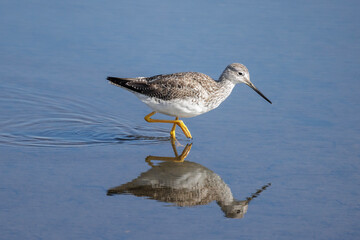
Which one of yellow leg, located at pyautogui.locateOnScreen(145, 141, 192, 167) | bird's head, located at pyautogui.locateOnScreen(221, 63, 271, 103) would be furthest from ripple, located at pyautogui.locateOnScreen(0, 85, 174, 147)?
bird's head, located at pyautogui.locateOnScreen(221, 63, 271, 103)

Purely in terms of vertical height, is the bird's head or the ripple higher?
the bird's head

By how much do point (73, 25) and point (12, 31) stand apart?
49.9 inches

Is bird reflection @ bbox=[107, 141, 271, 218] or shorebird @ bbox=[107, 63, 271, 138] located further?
shorebird @ bbox=[107, 63, 271, 138]

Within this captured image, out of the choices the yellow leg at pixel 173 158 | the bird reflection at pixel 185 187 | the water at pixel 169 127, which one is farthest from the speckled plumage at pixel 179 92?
the bird reflection at pixel 185 187

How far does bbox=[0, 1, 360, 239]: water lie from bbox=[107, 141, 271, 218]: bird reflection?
0.03 meters

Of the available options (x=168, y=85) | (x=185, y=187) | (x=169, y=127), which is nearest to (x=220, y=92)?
(x=168, y=85)

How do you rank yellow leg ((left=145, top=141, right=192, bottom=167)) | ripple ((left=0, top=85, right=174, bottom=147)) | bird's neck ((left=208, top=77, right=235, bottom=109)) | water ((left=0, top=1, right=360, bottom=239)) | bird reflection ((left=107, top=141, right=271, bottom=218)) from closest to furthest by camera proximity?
water ((left=0, top=1, right=360, bottom=239))
bird reflection ((left=107, top=141, right=271, bottom=218))
yellow leg ((left=145, top=141, right=192, bottom=167))
ripple ((left=0, top=85, right=174, bottom=147))
bird's neck ((left=208, top=77, right=235, bottom=109))

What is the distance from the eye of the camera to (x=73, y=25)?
40.5ft

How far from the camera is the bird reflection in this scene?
257 inches

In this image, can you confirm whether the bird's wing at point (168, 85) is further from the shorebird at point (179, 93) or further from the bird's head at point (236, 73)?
the bird's head at point (236, 73)

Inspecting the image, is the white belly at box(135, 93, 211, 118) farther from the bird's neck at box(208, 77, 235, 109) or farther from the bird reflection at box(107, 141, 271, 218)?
the bird reflection at box(107, 141, 271, 218)

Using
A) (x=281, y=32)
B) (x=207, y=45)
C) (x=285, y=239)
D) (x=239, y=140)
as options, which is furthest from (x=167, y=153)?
(x=281, y=32)

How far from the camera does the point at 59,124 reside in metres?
8.90

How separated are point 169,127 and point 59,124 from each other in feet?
5.64
